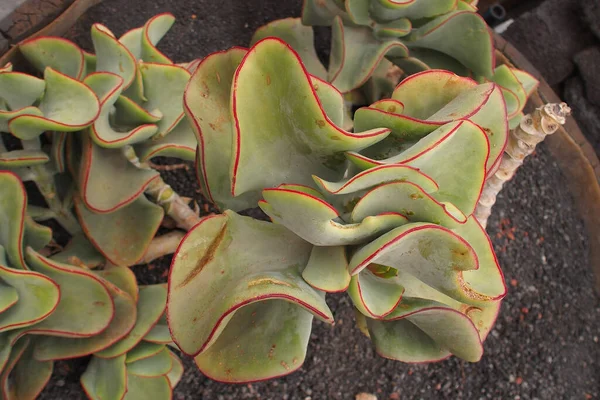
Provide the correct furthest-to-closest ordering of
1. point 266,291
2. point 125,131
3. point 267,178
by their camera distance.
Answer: point 125,131, point 267,178, point 266,291

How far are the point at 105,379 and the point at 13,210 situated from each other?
33 centimetres

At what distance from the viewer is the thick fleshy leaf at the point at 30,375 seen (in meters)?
0.85

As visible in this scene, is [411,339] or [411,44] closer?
[411,339]

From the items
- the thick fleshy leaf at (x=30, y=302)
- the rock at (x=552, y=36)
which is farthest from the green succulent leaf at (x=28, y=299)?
the rock at (x=552, y=36)

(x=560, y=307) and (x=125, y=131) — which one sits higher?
(x=125, y=131)

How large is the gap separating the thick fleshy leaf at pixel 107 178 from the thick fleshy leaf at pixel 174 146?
3 cm

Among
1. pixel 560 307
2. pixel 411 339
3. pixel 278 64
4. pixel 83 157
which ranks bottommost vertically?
pixel 560 307

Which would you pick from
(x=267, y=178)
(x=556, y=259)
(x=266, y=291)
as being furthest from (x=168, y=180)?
(x=556, y=259)

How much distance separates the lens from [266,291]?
513mm

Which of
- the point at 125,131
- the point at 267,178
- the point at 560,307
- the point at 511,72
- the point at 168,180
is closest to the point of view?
the point at 267,178

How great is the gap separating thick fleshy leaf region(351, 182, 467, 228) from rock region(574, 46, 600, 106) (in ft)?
5.45

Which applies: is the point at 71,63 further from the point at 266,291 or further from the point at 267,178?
the point at 266,291

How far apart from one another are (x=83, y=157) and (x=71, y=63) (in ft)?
0.55

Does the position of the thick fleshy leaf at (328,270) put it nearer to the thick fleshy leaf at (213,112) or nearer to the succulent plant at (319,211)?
the succulent plant at (319,211)
